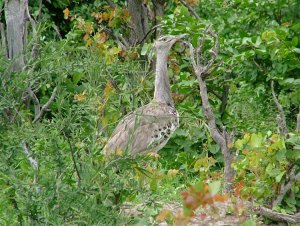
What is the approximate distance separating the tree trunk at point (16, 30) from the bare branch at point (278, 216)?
179cm

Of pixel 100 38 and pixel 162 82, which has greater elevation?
pixel 100 38

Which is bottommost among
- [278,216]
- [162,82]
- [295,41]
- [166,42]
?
[278,216]

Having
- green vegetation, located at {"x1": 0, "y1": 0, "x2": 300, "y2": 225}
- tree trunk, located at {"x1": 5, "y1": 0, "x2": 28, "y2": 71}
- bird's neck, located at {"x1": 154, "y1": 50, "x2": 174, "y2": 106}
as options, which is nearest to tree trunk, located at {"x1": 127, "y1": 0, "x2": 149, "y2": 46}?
green vegetation, located at {"x1": 0, "y1": 0, "x2": 300, "y2": 225}

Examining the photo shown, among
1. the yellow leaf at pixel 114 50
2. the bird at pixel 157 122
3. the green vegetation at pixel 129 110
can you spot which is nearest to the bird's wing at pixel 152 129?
the bird at pixel 157 122

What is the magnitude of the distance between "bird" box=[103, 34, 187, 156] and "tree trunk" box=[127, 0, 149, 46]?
1.36 m

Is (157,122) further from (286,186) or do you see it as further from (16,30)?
(16,30)

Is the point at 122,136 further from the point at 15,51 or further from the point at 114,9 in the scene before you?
the point at 114,9

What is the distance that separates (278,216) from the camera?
204 inches

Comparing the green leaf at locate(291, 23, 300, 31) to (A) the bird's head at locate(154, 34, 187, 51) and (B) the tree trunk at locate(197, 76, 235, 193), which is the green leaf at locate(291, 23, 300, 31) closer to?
(A) the bird's head at locate(154, 34, 187, 51)

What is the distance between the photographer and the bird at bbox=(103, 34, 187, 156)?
5.47 metres

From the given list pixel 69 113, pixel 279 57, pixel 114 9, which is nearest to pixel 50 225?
pixel 69 113

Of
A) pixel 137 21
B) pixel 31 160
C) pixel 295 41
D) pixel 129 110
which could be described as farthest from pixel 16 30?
pixel 137 21

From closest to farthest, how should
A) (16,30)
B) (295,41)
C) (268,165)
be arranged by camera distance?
(16,30), (268,165), (295,41)

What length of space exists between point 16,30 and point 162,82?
2.45m
